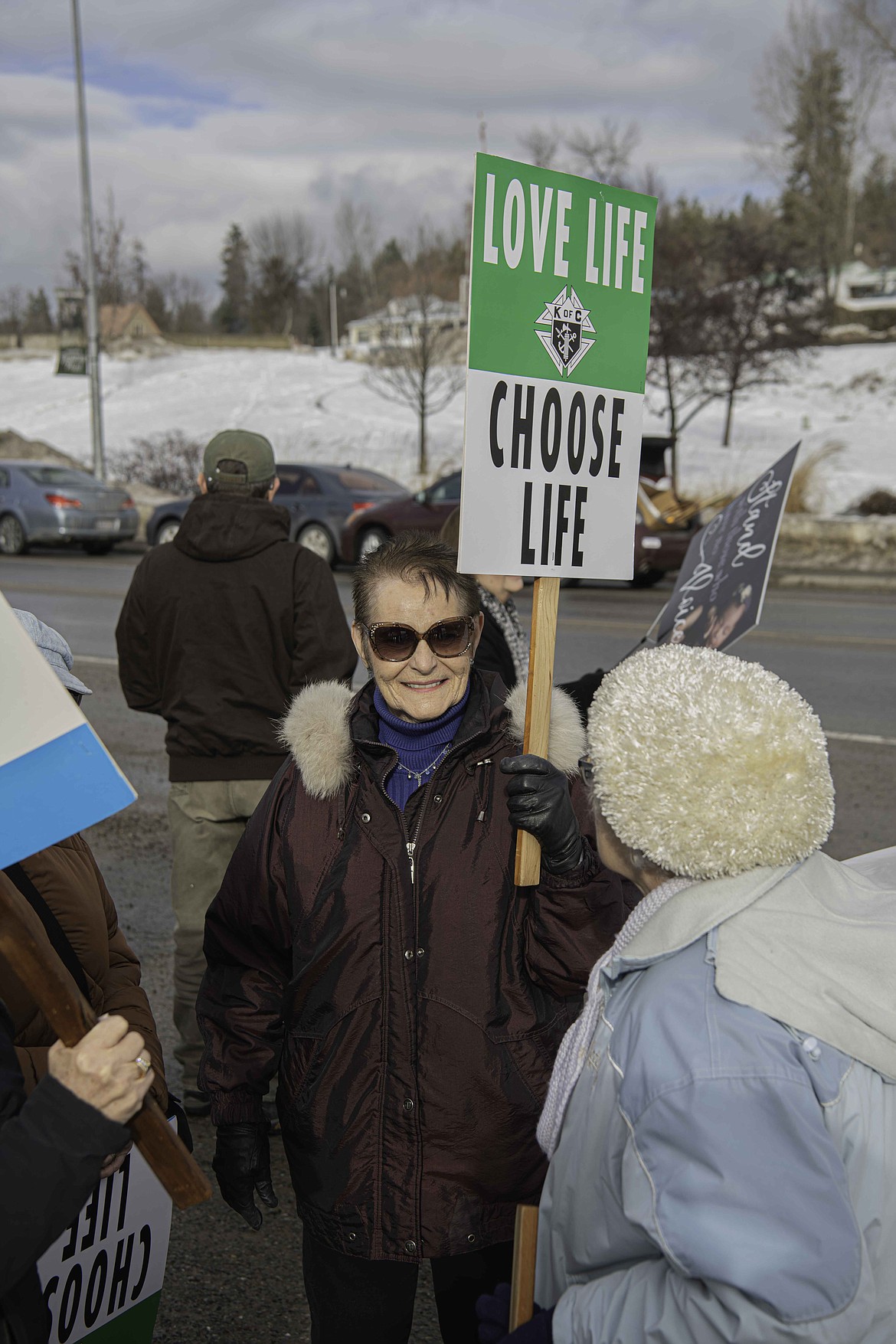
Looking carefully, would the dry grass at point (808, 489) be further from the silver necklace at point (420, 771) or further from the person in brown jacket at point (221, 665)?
the silver necklace at point (420, 771)

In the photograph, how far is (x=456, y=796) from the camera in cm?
228

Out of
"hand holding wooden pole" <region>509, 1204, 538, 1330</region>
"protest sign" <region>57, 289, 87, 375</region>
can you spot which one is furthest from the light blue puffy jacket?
"protest sign" <region>57, 289, 87, 375</region>

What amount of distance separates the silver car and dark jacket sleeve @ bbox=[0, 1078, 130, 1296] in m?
19.6

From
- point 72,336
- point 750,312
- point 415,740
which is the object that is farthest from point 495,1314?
point 750,312

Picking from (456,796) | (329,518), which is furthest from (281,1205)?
(329,518)

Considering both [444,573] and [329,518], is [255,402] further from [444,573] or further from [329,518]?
[444,573]

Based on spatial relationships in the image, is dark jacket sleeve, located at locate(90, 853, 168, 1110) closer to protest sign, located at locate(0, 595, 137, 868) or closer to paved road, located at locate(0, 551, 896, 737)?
protest sign, located at locate(0, 595, 137, 868)

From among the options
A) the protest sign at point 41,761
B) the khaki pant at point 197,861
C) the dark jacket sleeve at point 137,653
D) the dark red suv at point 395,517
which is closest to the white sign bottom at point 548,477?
the protest sign at point 41,761

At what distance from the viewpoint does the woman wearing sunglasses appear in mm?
2199

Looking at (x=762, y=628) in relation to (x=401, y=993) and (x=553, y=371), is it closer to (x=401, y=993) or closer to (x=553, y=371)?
(x=553, y=371)

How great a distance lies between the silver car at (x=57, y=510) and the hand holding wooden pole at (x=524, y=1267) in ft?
64.1

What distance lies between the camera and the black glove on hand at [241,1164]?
7.69 ft

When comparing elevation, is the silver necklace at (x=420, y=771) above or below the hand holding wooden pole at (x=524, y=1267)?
above

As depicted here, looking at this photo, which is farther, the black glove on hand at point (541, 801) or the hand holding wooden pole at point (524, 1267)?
the black glove on hand at point (541, 801)
